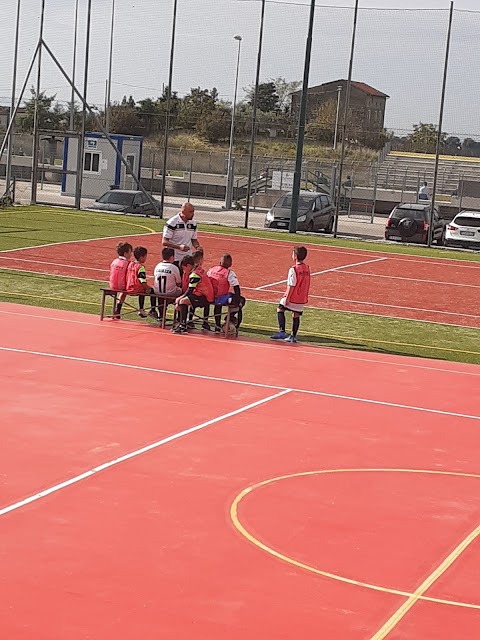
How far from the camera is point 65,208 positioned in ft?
128

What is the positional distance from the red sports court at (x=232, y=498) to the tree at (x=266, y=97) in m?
27.3

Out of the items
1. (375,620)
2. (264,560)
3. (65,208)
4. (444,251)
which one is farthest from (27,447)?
(65,208)

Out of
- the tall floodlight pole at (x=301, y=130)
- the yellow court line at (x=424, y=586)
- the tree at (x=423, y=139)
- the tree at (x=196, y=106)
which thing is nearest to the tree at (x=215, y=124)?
the tree at (x=196, y=106)

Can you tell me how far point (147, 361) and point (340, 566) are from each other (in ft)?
24.5

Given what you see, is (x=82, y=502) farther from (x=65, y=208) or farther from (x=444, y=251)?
(x=65, y=208)

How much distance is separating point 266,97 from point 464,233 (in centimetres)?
1200

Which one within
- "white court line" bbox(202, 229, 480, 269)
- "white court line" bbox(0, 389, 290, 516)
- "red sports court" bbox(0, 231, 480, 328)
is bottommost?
"white court line" bbox(0, 389, 290, 516)

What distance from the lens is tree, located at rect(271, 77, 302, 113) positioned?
134 feet

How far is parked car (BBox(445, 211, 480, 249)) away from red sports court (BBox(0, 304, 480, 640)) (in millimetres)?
21557

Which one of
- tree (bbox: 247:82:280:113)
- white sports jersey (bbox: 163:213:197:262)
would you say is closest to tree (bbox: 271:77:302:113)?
tree (bbox: 247:82:280:113)

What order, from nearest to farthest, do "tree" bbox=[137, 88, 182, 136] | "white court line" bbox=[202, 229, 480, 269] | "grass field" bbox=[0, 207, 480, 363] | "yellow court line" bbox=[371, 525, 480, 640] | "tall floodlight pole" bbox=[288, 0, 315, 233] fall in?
1. "yellow court line" bbox=[371, 525, 480, 640]
2. "grass field" bbox=[0, 207, 480, 363]
3. "white court line" bbox=[202, 229, 480, 269]
4. "tall floodlight pole" bbox=[288, 0, 315, 233]
5. "tree" bbox=[137, 88, 182, 136]

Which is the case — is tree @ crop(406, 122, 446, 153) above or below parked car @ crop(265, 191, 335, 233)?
above

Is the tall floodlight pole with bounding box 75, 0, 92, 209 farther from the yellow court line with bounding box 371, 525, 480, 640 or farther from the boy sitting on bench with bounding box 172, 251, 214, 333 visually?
the yellow court line with bounding box 371, 525, 480, 640

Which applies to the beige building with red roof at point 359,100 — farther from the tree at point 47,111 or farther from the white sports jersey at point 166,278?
the white sports jersey at point 166,278
